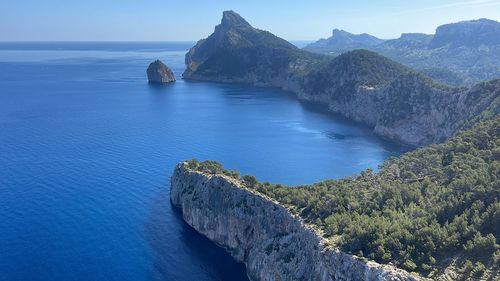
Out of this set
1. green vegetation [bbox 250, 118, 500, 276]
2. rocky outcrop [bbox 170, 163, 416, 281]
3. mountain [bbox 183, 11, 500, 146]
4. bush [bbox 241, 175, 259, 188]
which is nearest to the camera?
green vegetation [bbox 250, 118, 500, 276]

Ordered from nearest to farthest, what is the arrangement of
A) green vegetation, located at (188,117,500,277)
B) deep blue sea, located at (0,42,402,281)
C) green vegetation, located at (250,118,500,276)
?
green vegetation, located at (188,117,500,277), green vegetation, located at (250,118,500,276), deep blue sea, located at (0,42,402,281)

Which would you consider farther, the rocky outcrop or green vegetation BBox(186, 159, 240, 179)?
green vegetation BBox(186, 159, 240, 179)

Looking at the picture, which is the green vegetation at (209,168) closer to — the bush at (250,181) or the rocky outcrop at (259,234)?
the rocky outcrop at (259,234)

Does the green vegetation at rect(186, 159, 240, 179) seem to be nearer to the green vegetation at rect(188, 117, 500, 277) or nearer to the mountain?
the green vegetation at rect(188, 117, 500, 277)

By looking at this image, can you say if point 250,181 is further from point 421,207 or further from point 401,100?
point 401,100

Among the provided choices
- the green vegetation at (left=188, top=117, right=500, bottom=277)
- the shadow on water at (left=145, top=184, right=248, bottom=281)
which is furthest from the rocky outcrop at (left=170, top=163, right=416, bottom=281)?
the green vegetation at (left=188, top=117, right=500, bottom=277)

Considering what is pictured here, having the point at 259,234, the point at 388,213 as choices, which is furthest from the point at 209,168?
the point at 388,213

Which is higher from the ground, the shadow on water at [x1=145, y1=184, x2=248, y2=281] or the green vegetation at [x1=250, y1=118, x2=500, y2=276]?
the green vegetation at [x1=250, y1=118, x2=500, y2=276]

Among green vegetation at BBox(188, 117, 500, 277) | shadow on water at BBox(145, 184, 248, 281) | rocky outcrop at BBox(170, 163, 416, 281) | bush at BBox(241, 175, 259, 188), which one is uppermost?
green vegetation at BBox(188, 117, 500, 277)

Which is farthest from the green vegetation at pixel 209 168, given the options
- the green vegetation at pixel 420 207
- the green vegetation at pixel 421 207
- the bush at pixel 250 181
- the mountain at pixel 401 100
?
the mountain at pixel 401 100
